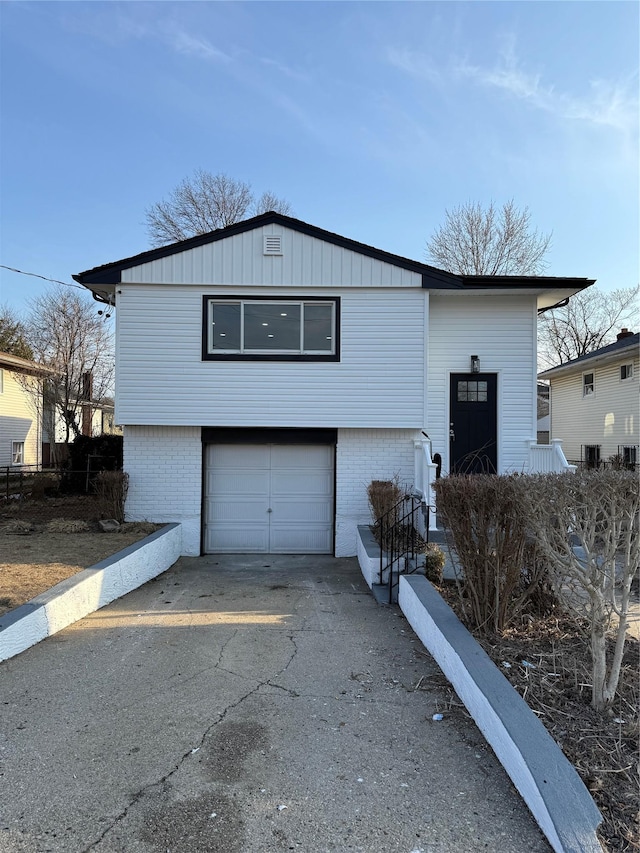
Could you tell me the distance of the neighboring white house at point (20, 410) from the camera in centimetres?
1873

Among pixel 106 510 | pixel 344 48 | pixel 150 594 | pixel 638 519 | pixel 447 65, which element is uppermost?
pixel 344 48

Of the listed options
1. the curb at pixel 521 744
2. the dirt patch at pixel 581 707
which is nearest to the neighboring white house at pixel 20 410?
the curb at pixel 521 744

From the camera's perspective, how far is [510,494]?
4.41 m

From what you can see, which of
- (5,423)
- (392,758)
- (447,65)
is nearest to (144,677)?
(392,758)

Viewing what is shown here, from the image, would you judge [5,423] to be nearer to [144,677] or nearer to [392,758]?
[144,677]

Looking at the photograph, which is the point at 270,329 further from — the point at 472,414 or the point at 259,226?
the point at 472,414

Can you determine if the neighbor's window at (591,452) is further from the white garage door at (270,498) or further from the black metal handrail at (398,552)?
the black metal handrail at (398,552)

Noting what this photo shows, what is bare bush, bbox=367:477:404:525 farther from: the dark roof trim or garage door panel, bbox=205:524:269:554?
the dark roof trim

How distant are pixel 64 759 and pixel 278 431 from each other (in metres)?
7.71

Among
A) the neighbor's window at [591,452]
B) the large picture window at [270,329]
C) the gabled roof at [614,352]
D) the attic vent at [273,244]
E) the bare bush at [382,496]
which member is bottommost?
the bare bush at [382,496]

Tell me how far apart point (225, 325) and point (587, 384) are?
16.0m

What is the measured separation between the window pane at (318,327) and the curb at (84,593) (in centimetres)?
440

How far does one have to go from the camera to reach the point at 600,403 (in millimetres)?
19375

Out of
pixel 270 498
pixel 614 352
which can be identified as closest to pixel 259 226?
pixel 270 498
